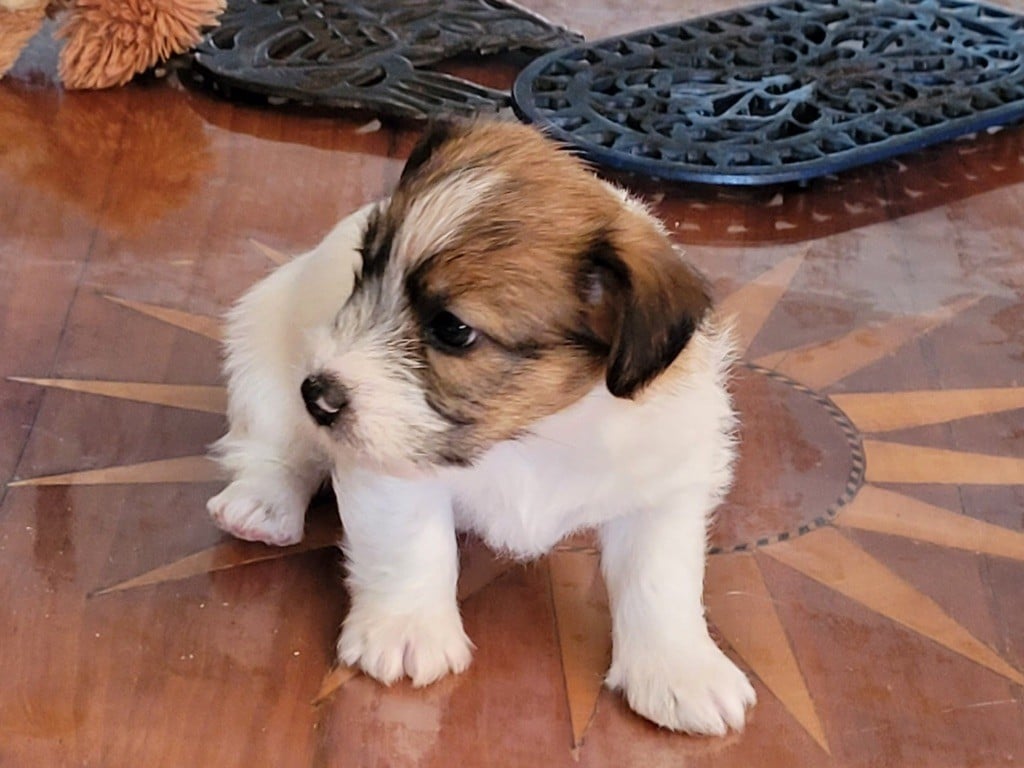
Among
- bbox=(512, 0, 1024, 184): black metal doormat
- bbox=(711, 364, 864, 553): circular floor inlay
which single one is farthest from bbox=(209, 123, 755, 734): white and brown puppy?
bbox=(512, 0, 1024, 184): black metal doormat

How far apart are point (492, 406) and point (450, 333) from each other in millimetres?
103

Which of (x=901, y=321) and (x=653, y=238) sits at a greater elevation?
(x=653, y=238)

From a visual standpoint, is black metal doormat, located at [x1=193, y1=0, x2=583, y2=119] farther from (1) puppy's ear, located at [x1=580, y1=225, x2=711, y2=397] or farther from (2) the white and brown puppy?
(1) puppy's ear, located at [x1=580, y1=225, x2=711, y2=397]

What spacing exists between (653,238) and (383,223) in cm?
33

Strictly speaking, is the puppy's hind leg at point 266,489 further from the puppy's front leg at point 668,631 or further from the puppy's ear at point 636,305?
the puppy's ear at point 636,305

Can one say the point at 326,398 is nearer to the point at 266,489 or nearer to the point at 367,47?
the point at 266,489

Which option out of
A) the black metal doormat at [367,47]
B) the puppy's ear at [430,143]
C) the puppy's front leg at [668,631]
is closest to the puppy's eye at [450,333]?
the puppy's ear at [430,143]

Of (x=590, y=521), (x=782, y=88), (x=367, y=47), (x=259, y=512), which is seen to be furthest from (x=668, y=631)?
(x=367, y=47)

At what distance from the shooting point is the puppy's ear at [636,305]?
150 cm

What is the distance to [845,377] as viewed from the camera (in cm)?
→ 239

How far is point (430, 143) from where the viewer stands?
1719 millimetres

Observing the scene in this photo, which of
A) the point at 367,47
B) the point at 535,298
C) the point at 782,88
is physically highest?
the point at 535,298

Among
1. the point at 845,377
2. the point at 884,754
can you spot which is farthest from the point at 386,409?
the point at 845,377

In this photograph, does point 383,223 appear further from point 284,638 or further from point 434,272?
point 284,638
